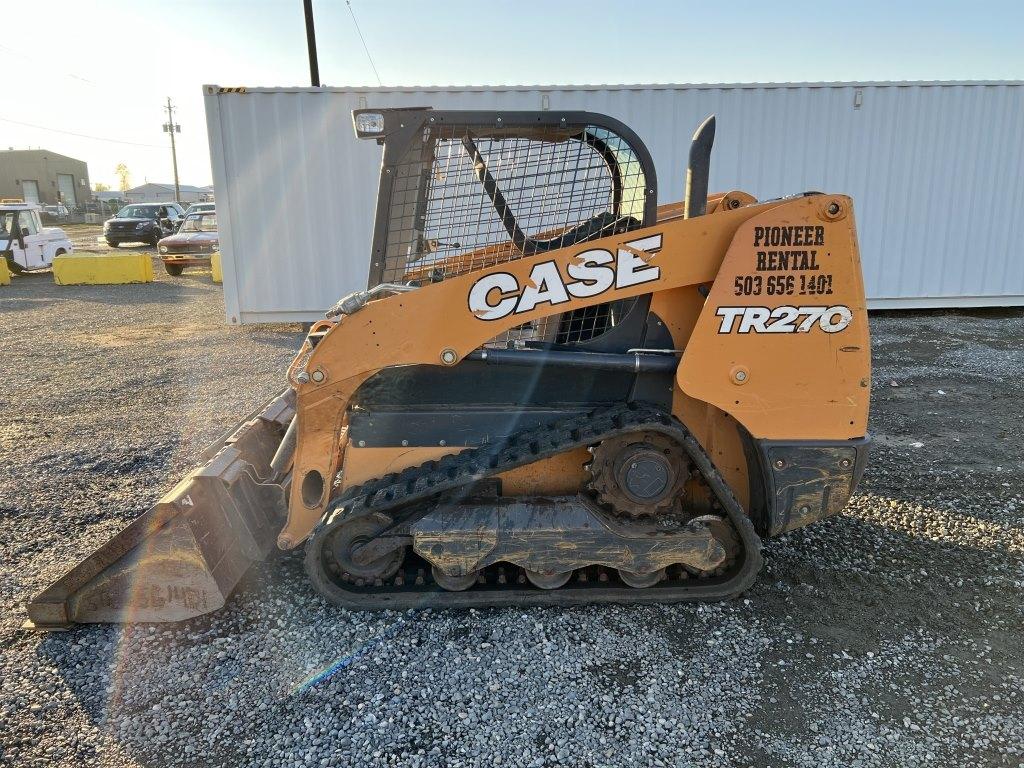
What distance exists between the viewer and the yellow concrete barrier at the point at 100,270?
56.3ft

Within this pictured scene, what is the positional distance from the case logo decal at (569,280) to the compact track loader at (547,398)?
10mm

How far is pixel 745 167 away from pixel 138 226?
75.5ft

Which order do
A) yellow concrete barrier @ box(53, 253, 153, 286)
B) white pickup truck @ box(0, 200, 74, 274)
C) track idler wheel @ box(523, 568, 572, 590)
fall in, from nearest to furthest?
track idler wheel @ box(523, 568, 572, 590) < yellow concrete barrier @ box(53, 253, 153, 286) < white pickup truck @ box(0, 200, 74, 274)

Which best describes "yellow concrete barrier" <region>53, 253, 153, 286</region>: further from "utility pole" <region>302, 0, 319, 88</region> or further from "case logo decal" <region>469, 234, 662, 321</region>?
"case logo decal" <region>469, 234, 662, 321</region>

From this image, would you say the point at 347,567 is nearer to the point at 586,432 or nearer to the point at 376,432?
the point at 376,432

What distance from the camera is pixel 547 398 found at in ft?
11.5

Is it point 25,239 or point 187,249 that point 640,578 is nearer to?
point 187,249

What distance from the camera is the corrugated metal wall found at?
962cm

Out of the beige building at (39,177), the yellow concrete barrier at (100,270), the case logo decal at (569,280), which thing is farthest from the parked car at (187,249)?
the beige building at (39,177)

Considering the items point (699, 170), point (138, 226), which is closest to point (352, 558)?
point (699, 170)

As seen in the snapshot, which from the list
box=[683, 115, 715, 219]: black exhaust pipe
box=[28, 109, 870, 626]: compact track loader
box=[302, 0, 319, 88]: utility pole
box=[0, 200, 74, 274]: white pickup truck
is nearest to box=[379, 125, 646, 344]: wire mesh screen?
box=[28, 109, 870, 626]: compact track loader

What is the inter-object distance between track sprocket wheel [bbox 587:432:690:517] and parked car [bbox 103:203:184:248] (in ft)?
85.8

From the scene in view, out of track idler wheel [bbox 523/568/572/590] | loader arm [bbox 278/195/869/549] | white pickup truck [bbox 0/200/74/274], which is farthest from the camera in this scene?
white pickup truck [bbox 0/200/74/274]

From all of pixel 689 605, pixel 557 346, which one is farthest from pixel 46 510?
pixel 689 605
